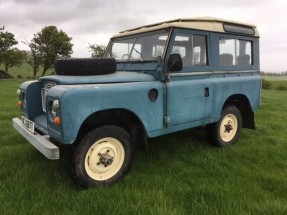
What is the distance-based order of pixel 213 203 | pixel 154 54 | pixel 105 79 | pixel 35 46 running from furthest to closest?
pixel 35 46, pixel 154 54, pixel 105 79, pixel 213 203

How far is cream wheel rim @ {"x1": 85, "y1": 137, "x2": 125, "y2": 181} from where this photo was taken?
3.96 metres

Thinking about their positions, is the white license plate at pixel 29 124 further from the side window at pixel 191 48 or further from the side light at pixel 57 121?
the side window at pixel 191 48

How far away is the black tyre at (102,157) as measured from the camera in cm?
381

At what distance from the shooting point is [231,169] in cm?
467

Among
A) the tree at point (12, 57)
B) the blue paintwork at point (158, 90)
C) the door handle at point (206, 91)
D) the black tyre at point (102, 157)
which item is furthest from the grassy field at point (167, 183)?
the tree at point (12, 57)

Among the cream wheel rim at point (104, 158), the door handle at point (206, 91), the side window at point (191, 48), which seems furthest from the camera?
the door handle at point (206, 91)

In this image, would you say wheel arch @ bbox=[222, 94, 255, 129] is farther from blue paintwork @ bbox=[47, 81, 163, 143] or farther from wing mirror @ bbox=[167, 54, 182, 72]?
blue paintwork @ bbox=[47, 81, 163, 143]

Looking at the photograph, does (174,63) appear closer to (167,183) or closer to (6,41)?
(167,183)

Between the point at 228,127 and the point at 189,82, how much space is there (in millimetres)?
1602

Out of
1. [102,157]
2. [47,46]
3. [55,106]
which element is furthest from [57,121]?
[47,46]

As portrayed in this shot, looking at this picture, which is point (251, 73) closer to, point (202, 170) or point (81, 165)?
point (202, 170)

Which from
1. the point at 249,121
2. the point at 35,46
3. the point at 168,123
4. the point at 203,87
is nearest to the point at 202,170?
the point at 168,123

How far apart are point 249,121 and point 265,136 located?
50 centimetres

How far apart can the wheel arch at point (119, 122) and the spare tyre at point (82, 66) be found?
655 mm
